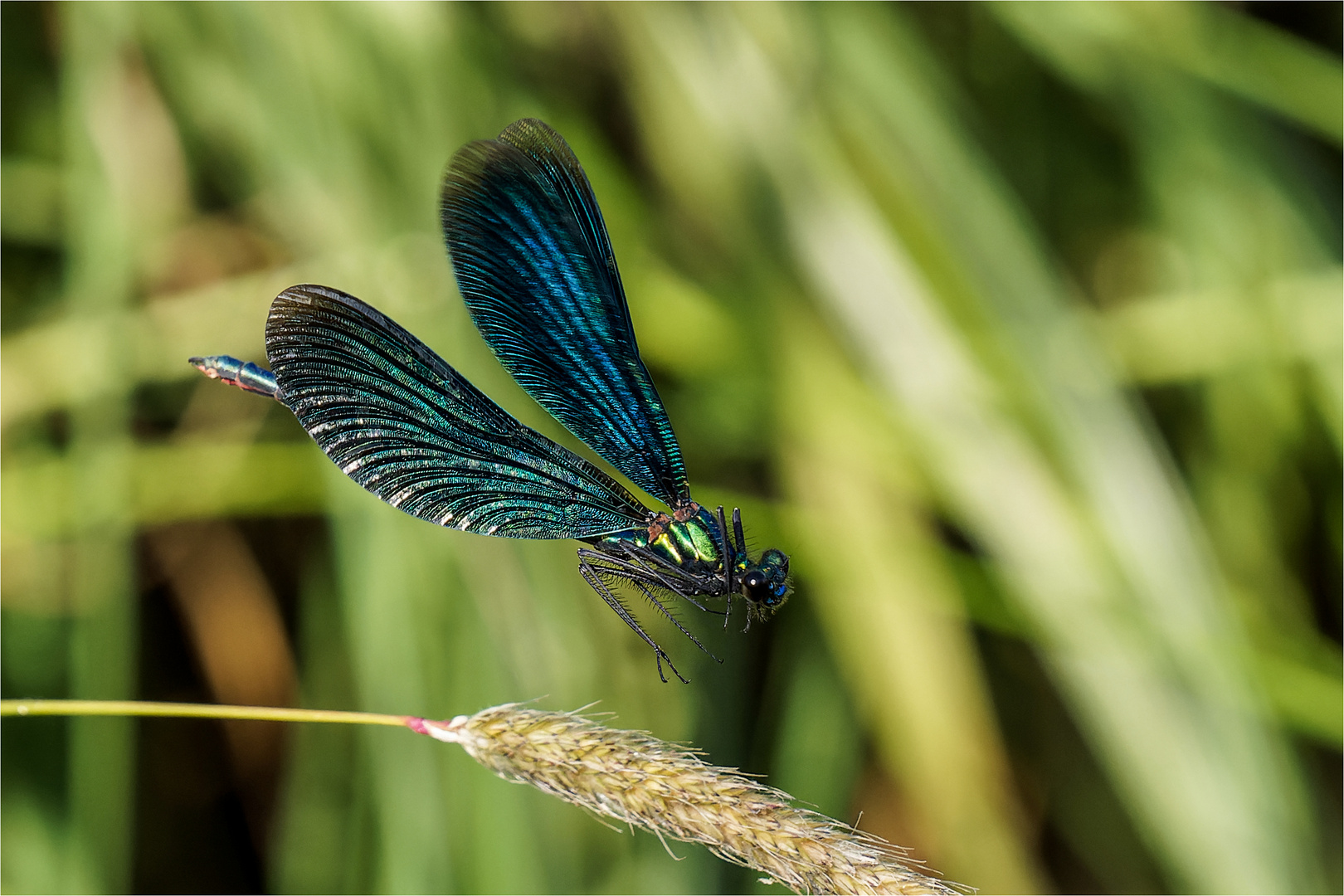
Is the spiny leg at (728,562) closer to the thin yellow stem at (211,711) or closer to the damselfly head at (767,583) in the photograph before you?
the damselfly head at (767,583)

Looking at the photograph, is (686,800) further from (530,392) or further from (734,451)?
(734,451)

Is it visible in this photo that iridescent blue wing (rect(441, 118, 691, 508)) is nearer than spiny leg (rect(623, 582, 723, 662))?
No

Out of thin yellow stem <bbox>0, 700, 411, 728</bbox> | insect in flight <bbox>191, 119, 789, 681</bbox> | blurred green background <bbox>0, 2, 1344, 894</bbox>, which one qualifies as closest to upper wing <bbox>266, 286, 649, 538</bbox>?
insect in flight <bbox>191, 119, 789, 681</bbox>

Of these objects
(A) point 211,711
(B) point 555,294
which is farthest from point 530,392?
(A) point 211,711

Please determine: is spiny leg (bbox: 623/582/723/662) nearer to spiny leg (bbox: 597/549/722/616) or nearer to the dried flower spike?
spiny leg (bbox: 597/549/722/616)

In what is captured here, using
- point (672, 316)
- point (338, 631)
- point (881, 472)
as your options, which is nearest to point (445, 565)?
point (338, 631)

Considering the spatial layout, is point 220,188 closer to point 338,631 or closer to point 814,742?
point 338,631
